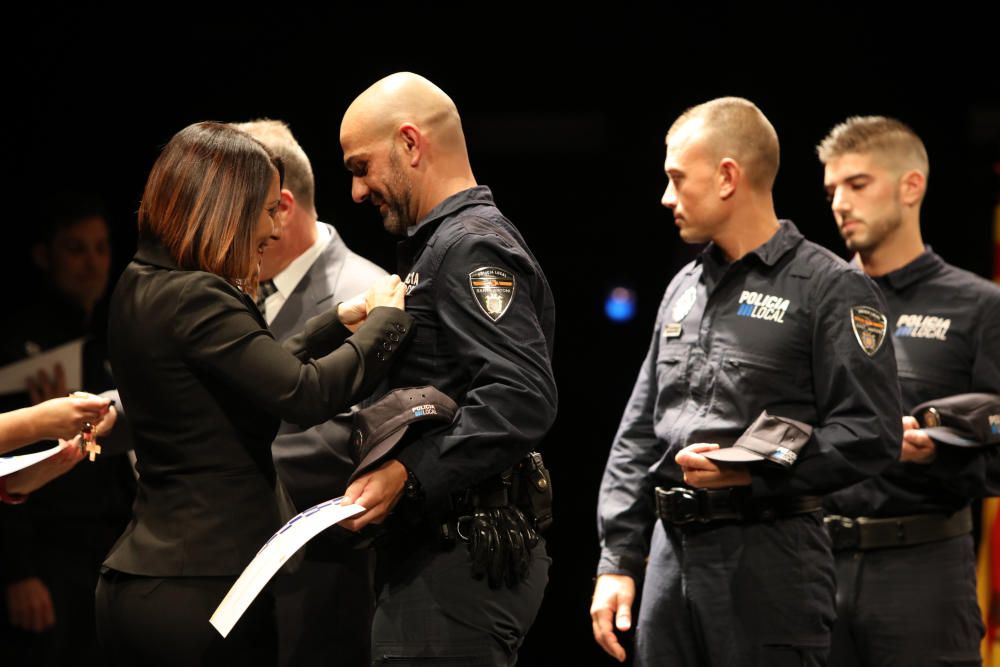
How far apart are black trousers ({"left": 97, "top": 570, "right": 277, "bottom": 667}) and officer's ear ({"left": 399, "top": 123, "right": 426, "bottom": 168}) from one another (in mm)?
875

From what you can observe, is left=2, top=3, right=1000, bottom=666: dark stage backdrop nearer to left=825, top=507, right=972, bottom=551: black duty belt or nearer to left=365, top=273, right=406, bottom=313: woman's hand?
left=825, top=507, right=972, bottom=551: black duty belt

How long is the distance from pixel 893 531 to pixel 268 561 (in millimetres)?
1721

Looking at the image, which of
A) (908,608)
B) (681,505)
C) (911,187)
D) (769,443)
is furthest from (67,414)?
(911,187)

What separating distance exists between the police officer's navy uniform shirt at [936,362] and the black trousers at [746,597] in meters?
0.52

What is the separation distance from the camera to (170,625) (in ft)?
6.20

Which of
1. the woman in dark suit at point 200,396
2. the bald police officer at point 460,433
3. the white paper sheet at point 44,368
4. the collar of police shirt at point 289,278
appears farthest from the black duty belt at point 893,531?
the white paper sheet at point 44,368

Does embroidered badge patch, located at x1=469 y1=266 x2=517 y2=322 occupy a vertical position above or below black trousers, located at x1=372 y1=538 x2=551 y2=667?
above

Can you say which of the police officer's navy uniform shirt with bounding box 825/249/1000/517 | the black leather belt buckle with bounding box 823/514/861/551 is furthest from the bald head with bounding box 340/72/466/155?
the black leather belt buckle with bounding box 823/514/861/551

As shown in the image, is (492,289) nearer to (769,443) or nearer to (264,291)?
(769,443)

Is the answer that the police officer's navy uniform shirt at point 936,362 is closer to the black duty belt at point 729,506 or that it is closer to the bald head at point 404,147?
the black duty belt at point 729,506

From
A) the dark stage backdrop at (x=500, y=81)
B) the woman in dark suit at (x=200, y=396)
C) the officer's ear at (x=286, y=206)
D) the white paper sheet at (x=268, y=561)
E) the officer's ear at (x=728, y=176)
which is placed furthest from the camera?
the dark stage backdrop at (x=500, y=81)

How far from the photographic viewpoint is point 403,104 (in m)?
2.24

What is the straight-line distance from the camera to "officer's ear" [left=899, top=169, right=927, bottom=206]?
3.16m

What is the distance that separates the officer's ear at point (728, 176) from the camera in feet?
8.38
